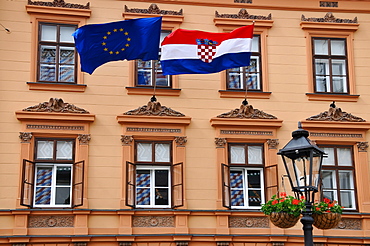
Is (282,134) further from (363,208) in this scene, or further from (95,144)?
(95,144)

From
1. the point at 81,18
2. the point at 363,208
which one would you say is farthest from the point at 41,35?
the point at 363,208

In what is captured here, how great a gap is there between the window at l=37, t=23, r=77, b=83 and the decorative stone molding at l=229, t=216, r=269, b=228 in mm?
5813

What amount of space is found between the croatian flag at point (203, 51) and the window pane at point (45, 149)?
3817 mm

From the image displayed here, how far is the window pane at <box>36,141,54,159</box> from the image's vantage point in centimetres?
1773

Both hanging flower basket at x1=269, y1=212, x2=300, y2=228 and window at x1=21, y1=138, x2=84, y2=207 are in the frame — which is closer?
hanging flower basket at x1=269, y1=212, x2=300, y2=228

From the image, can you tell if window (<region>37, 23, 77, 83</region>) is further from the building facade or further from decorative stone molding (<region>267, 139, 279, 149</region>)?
decorative stone molding (<region>267, 139, 279, 149</region>)

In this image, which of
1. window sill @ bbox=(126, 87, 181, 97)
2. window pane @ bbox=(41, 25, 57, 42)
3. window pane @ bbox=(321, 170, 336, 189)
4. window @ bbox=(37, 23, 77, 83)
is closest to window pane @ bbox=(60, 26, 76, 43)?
window @ bbox=(37, 23, 77, 83)

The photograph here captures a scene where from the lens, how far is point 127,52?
57.6ft

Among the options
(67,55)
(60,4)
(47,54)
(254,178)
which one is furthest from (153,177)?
(60,4)

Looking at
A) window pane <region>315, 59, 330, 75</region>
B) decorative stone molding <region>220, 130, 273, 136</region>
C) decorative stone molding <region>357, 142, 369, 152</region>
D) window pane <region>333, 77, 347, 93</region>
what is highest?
window pane <region>315, 59, 330, 75</region>

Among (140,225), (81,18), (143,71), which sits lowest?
(140,225)

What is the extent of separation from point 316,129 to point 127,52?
18.9 ft

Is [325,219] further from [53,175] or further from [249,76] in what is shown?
[53,175]

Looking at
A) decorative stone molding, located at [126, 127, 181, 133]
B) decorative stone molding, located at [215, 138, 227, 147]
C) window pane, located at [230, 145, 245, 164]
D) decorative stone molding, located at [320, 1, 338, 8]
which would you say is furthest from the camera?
decorative stone molding, located at [320, 1, 338, 8]
